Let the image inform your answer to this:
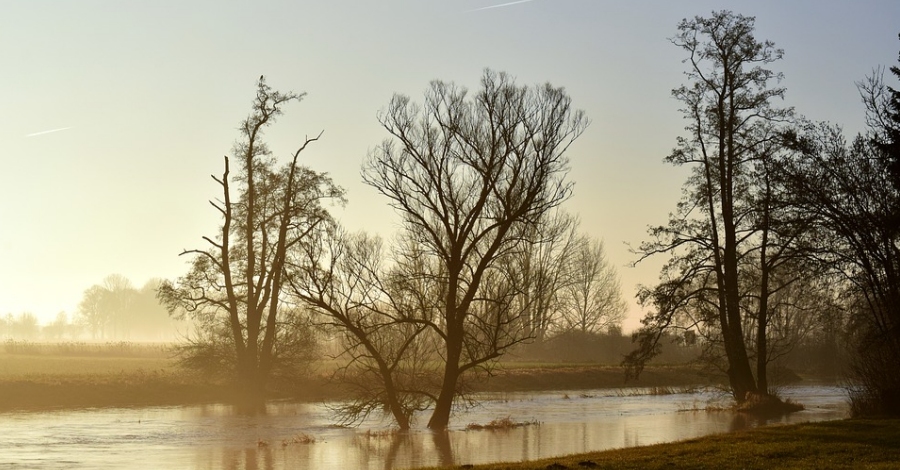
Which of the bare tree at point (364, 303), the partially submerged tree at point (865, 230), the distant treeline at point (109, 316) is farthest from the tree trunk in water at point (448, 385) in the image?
the distant treeline at point (109, 316)

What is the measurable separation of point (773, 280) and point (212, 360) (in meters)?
25.1

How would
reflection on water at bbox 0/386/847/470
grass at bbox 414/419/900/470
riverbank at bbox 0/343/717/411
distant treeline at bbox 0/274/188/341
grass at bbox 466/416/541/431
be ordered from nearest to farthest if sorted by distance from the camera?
grass at bbox 414/419/900/470, reflection on water at bbox 0/386/847/470, grass at bbox 466/416/541/431, riverbank at bbox 0/343/717/411, distant treeline at bbox 0/274/188/341

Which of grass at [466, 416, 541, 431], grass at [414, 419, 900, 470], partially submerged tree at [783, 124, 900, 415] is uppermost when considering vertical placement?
partially submerged tree at [783, 124, 900, 415]

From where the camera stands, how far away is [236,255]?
4206 cm

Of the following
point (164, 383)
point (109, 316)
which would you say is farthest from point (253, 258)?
point (109, 316)

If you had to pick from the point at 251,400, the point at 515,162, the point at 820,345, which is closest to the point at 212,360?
the point at 251,400

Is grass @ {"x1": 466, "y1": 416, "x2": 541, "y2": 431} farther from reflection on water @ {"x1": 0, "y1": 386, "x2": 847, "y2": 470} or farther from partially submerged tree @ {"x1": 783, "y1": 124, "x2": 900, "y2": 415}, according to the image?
partially submerged tree @ {"x1": 783, "y1": 124, "x2": 900, "y2": 415}

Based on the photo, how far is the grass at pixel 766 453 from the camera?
15578 mm

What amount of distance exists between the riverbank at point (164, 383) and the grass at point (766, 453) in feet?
48.7

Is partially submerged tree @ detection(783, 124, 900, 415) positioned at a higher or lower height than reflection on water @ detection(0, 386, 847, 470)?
higher

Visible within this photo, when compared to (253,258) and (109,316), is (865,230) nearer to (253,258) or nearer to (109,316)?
(253,258)

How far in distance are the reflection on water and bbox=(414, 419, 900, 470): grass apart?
325 cm

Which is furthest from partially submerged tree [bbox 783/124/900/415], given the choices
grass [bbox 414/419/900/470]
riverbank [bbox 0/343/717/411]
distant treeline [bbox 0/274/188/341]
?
distant treeline [bbox 0/274/188/341]

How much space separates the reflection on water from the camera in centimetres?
2148
